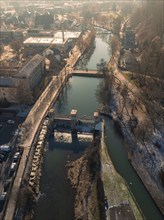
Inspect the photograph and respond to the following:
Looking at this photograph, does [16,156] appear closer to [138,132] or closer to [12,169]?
[12,169]

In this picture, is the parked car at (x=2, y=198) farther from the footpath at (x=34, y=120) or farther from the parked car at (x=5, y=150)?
the parked car at (x=5, y=150)

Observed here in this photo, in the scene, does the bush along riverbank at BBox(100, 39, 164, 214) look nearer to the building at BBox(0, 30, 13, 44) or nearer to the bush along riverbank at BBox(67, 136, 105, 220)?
the bush along riverbank at BBox(67, 136, 105, 220)

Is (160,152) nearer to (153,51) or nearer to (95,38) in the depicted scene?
(153,51)

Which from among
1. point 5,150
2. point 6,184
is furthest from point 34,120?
point 6,184

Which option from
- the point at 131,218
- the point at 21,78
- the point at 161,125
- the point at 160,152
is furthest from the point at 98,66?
the point at 131,218

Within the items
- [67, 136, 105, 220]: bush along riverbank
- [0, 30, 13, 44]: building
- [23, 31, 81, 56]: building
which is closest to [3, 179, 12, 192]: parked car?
[67, 136, 105, 220]: bush along riverbank

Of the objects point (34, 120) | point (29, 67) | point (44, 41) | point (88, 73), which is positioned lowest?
point (34, 120)
